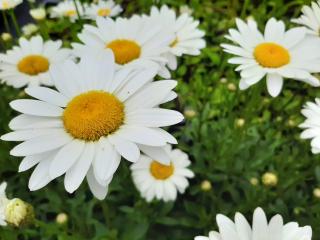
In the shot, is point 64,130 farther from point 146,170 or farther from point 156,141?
point 146,170

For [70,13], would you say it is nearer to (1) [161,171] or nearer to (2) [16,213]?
(1) [161,171]

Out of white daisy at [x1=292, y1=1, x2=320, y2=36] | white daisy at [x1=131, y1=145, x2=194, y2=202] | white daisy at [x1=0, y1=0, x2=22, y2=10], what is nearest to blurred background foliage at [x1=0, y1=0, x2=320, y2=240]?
white daisy at [x1=131, y1=145, x2=194, y2=202]

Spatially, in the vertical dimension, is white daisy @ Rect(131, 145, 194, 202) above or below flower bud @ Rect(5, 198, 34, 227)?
below

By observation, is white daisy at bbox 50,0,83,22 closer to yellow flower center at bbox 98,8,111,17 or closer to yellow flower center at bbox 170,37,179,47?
yellow flower center at bbox 98,8,111,17

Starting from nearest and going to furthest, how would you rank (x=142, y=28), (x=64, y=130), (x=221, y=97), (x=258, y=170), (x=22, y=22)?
(x=64, y=130) < (x=142, y=28) < (x=258, y=170) < (x=221, y=97) < (x=22, y=22)

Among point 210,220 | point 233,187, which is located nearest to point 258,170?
point 233,187

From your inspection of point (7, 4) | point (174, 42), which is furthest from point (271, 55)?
point (7, 4)

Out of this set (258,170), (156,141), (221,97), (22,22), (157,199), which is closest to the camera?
(156,141)
